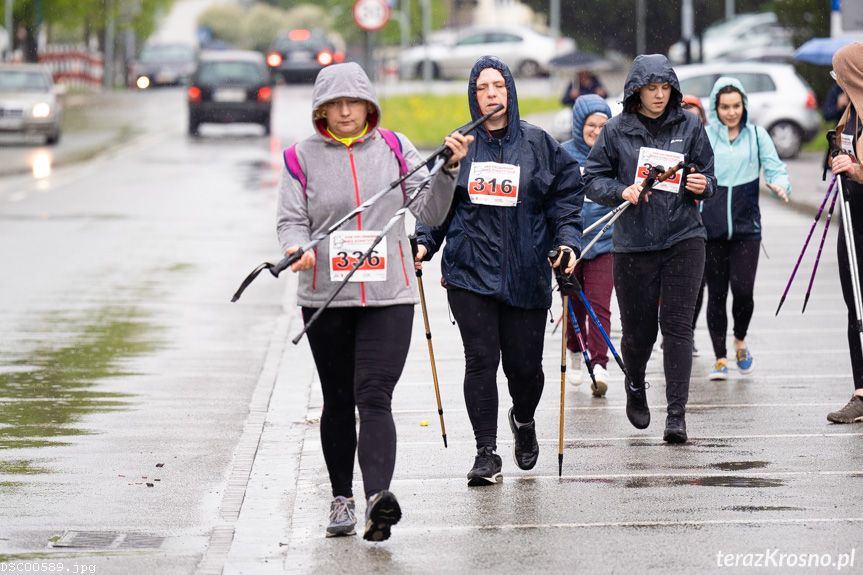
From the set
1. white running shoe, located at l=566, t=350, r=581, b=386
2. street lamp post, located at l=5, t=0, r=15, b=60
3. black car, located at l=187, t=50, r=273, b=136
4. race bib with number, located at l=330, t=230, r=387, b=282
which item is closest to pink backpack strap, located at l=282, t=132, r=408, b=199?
race bib with number, located at l=330, t=230, r=387, b=282

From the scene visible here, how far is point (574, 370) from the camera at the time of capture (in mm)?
11031

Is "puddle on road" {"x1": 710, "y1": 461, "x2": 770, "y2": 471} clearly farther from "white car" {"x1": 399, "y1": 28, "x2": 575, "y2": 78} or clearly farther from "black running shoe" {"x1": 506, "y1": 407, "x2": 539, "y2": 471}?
"white car" {"x1": 399, "y1": 28, "x2": 575, "y2": 78}

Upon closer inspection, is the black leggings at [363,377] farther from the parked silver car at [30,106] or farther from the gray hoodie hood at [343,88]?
the parked silver car at [30,106]

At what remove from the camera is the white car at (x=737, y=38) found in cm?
5181

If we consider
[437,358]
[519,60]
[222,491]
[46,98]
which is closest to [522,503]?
[222,491]

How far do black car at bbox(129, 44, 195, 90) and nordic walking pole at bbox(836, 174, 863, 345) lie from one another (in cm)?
5406

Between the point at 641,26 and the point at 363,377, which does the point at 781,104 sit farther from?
the point at 363,377

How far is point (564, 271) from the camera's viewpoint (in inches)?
307

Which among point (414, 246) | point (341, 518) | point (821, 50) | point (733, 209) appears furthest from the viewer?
point (821, 50)

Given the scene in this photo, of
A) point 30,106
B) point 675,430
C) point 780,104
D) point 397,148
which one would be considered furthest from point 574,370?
point 30,106

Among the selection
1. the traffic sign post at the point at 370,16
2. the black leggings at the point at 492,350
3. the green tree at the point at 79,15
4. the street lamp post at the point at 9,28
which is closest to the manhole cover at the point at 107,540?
the black leggings at the point at 492,350

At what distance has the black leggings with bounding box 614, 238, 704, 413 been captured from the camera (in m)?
8.98

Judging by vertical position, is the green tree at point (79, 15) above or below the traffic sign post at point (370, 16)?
above

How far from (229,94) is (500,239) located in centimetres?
3235
